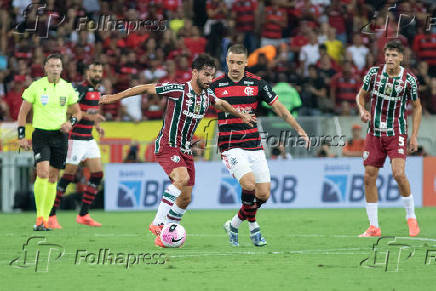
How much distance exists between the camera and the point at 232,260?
28.7ft

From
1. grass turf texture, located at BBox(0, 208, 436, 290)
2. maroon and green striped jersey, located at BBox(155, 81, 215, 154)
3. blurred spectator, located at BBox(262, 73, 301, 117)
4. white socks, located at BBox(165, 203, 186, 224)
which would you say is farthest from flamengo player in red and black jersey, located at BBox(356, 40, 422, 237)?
blurred spectator, located at BBox(262, 73, 301, 117)

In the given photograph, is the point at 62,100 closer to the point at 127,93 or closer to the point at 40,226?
the point at 40,226

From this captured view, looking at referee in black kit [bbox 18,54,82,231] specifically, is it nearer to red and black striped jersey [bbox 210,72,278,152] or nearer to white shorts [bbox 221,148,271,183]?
red and black striped jersey [bbox 210,72,278,152]

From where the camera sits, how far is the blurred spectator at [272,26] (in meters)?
21.9

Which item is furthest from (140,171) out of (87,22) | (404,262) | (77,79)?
(404,262)

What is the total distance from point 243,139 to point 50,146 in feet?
11.6

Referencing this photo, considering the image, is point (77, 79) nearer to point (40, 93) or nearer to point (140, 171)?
point (140, 171)

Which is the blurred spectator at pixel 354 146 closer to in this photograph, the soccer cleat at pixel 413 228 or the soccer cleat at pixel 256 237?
the soccer cleat at pixel 413 228

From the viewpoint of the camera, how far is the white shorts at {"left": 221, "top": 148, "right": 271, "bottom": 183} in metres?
10.3

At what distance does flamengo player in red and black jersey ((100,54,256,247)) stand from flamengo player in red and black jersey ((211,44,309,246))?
0.26 metres

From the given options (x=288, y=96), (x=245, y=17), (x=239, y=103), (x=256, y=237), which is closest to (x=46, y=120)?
(x=239, y=103)

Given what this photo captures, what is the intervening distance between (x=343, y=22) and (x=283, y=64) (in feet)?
8.71

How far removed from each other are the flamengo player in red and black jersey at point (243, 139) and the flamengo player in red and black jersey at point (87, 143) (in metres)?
4.19

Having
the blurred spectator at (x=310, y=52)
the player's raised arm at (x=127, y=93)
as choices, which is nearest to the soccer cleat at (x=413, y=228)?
the player's raised arm at (x=127, y=93)
